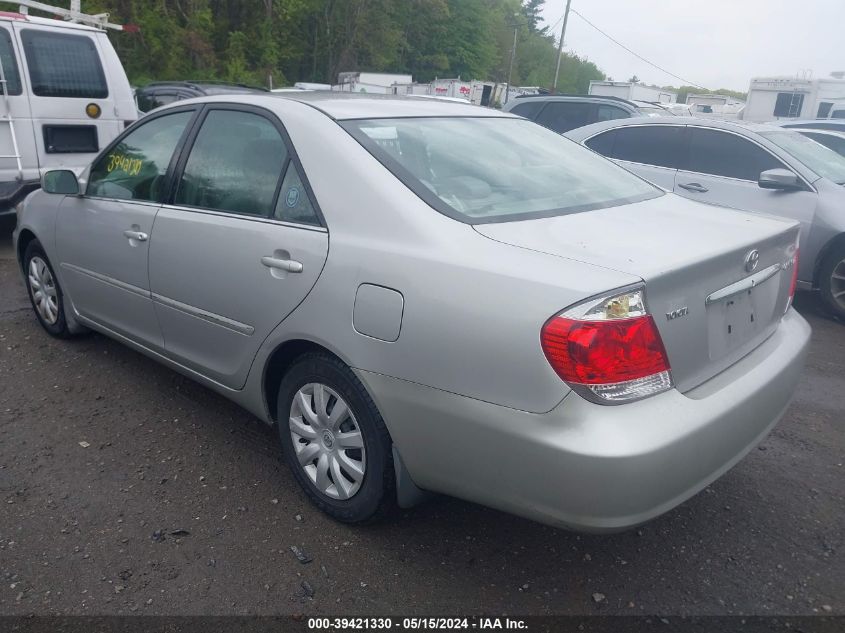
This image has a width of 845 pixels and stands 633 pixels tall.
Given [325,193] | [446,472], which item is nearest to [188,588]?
[446,472]

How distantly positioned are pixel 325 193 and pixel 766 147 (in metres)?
4.91

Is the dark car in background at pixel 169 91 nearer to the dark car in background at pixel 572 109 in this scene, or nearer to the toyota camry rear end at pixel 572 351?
the dark car in background at pixel 572 109

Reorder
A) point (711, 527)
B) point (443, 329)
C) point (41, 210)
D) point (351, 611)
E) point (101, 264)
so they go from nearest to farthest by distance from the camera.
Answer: point (443, 329) → point (351, 611) → point (711, 527) → point (101, 264) → point (41, 210)

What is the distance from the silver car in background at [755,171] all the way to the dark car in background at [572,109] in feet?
8.69

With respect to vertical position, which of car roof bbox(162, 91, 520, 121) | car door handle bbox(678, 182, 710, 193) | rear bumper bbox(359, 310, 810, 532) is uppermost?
car roof bbox(162, 91, 520, 121)

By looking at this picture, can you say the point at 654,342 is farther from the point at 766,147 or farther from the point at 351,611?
the point at 766,147

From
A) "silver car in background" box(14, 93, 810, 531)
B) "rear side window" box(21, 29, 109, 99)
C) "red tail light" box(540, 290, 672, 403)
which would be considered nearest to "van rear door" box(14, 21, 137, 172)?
"rear side window" box(21, 29, 109, 99)

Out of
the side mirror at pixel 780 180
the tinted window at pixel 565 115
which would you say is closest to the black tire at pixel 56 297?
the side mirror at pixel 780 180

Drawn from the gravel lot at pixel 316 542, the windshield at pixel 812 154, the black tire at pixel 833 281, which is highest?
the windshield at pixel 812 154

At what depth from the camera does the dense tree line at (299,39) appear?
28109mm

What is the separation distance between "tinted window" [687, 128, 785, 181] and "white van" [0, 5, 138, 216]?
553 centimetres

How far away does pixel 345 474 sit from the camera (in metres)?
2.84

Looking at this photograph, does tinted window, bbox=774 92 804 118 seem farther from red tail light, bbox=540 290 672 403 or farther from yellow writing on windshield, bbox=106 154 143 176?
red tail light, bbox=540 290 672 403

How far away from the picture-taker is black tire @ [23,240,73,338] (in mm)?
4551
